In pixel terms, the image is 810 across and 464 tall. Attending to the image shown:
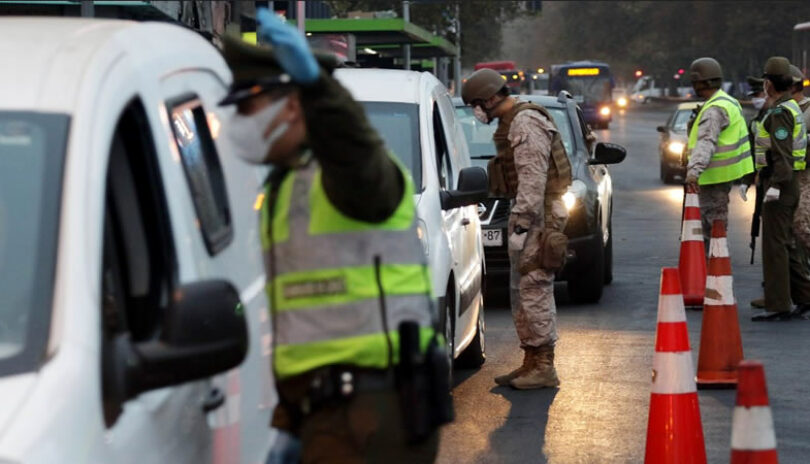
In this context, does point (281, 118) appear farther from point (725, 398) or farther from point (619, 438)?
point (725, 398)

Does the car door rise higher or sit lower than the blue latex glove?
lower

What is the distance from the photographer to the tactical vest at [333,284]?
384 centimetres

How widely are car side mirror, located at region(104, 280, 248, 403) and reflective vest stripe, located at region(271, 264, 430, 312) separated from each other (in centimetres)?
24

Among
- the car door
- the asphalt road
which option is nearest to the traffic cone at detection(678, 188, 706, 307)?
the asphalt road

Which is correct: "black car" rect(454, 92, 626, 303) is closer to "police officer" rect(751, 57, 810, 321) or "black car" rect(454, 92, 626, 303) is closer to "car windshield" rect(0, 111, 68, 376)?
"police officer" rect(751, 57, 810, 321)

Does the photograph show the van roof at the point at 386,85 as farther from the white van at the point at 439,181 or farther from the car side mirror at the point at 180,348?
the car side mirror at the point at 180,348

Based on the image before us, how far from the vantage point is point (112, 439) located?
3.38 m

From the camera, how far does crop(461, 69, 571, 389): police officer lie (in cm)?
950

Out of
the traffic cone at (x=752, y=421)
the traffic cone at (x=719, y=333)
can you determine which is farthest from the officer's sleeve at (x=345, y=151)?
the traffic cone at (x=719, y=333)

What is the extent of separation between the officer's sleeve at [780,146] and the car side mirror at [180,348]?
30.8 feet

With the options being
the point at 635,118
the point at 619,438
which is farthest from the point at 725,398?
the point at 635,118

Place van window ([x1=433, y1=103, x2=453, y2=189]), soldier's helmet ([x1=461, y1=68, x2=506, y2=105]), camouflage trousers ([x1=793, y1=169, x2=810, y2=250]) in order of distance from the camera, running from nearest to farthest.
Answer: soldier's helmet ([x1=461, y1=68, x2=506, y2=105]) < van window ([x1=433, y1=103, x2=453, y2=189]) < camouflage trousers ([x1=793, y1=169, x2=810, y2=250])

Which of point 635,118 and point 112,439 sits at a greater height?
point 112,439

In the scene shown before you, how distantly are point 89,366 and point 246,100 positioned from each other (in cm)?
75
